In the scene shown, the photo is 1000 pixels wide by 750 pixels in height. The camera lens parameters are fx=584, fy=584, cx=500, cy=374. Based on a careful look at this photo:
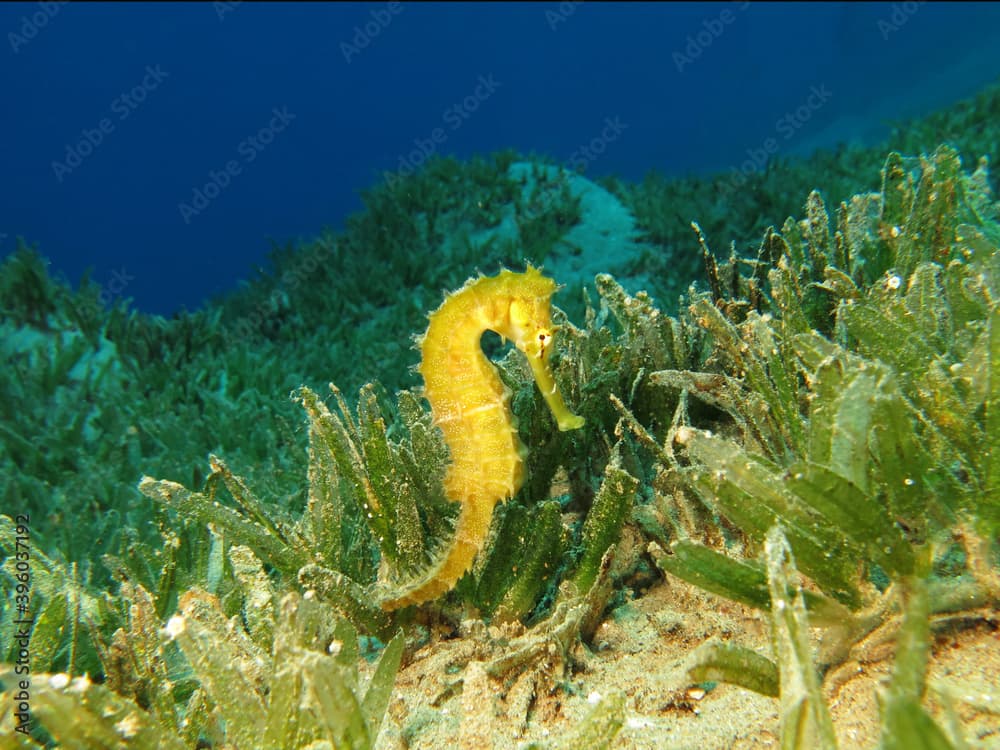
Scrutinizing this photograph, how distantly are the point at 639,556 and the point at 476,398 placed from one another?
780 mm

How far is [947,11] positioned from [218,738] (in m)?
64.9

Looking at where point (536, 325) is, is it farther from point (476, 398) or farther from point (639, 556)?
point (639, 556)

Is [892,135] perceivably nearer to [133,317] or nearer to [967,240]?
[967,240]

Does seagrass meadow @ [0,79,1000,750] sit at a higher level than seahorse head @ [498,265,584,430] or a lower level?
lower

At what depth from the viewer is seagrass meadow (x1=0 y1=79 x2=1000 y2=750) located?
122 cm

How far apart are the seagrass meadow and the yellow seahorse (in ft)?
0.42

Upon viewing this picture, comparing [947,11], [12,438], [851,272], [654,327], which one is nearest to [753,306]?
[851,272]

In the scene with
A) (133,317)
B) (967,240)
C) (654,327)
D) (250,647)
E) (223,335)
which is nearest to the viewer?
(250,647)

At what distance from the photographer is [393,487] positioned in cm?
191

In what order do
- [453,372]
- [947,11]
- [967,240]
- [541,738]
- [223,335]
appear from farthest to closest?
[947,11] < [223,335] < [967,240] < [453,372] < [541,738]

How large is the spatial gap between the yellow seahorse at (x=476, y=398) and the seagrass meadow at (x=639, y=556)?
0.13 m

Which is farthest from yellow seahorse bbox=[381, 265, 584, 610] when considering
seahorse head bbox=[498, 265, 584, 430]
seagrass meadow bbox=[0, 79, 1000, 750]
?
seagrass meadow bbox=[0, 79, 1000, 750]

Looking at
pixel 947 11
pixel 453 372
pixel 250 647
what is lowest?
pixel 250 647

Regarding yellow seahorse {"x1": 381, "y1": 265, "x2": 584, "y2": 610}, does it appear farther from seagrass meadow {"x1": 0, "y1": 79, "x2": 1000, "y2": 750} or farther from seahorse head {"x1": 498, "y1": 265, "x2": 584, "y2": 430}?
seagrass meadow {"x1": 0, "y1": 79, "x2": 1000, "y2": 750}
